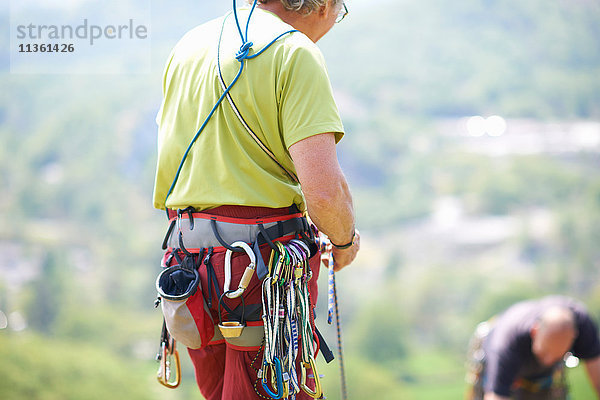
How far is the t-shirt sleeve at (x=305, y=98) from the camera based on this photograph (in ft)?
4.16

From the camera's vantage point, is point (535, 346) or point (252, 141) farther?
point (535, 346)

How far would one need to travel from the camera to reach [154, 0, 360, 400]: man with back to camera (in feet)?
4.23

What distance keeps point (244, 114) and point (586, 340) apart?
8.56ft

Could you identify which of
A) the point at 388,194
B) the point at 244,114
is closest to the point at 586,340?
the point at 244,114

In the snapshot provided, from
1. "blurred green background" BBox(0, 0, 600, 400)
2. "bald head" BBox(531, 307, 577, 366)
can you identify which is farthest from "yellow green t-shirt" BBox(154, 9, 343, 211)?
"blurred green background" BBox(0, 0, 600, 400)

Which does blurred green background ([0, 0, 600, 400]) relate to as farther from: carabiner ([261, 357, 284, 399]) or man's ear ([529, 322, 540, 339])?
carabiner ([261, 357, 284, 399])

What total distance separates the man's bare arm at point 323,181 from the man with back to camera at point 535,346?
2098 millimetres

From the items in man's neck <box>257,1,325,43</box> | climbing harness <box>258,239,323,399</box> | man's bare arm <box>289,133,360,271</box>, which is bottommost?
climbing harness <box>258,239,323,399</box>

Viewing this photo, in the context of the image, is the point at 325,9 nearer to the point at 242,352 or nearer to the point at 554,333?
the point at 242,352

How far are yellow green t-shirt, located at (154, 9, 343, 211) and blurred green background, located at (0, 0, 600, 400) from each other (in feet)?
15.8

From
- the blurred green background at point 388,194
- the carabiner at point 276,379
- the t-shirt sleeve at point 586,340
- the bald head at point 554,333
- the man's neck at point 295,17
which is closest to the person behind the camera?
the carabiner at point 276,379

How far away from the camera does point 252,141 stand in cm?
137

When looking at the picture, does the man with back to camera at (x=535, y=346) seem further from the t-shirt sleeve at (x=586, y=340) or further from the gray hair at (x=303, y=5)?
the gray hair at (x=303, y=5)

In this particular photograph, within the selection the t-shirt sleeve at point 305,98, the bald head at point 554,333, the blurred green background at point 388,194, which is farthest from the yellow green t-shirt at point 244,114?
the blurred green background at point 388,194
